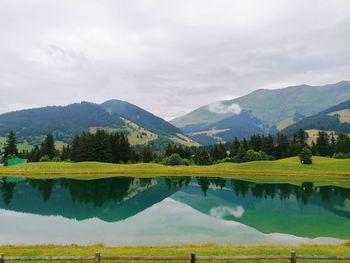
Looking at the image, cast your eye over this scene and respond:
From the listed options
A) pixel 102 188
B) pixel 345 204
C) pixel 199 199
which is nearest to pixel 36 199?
pixel 102 188

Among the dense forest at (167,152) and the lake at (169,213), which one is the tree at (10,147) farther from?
the lake at (169,213)

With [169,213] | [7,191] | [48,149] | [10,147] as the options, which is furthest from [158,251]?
[10,147]

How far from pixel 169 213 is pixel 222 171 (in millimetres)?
66113

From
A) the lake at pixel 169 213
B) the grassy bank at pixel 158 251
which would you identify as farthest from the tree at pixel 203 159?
the grassy bank at pixel 158 251

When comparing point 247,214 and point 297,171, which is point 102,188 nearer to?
point 247,214

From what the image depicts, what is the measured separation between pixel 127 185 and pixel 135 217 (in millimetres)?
38821

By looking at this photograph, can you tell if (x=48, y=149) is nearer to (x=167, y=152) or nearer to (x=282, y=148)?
(x=167, y=152)

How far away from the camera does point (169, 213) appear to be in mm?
53156

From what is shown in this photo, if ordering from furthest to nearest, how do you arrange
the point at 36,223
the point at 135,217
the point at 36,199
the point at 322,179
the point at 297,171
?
the point at 297,171 → the point at 322,179 → the point at 36,199 → the point at 135,217 → the point at 36,223

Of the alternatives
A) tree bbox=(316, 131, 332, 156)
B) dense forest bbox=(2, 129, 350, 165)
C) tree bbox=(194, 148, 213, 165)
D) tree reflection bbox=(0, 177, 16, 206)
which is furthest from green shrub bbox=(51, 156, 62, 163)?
tree bbox=(316, 131, 332, 156)

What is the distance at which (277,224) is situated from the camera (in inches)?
1784

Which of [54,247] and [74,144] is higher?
[74,144]

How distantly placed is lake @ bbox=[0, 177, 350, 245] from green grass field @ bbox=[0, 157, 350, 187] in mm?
17177

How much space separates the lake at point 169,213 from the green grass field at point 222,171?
17.2 meters
